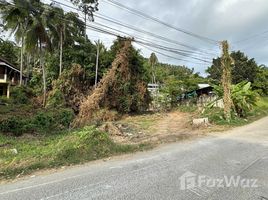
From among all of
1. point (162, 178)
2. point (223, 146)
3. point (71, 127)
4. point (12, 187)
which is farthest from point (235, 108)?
point (12, 187)

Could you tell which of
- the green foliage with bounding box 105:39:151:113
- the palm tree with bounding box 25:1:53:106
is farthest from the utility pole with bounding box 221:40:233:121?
the palm tree with bounding box 25:1:53:106

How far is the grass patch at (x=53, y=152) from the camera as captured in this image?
7535 millimetres

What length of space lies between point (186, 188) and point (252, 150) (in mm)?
5137

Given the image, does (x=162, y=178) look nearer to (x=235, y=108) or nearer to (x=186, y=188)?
(x=186, y=188)

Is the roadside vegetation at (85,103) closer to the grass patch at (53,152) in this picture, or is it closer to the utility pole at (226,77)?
the grass patch at (53,152)

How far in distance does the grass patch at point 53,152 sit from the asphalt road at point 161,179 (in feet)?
2.31

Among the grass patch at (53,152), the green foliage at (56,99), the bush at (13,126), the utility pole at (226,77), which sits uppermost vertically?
the utility pole at (226,77)

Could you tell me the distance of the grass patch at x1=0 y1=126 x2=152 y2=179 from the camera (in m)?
7.54

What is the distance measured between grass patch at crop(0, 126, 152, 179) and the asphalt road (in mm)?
704

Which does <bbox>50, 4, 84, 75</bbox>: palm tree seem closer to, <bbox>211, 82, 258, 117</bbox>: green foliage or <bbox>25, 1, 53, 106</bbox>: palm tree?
<bbox>25, 1, 53, 106</bbox>: palm tree

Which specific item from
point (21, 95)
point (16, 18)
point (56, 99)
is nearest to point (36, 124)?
point (56, 99)

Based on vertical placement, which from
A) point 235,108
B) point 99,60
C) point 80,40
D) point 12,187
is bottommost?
point 12,187

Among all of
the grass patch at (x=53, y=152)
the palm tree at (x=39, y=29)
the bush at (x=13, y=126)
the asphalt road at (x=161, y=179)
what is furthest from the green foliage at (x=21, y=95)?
the asphalt road at (x=161, y=179)

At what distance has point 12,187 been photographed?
588cm
